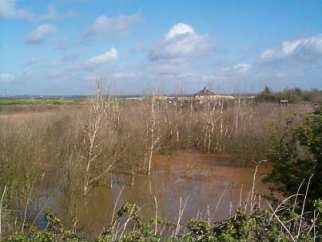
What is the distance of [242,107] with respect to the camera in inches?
1512

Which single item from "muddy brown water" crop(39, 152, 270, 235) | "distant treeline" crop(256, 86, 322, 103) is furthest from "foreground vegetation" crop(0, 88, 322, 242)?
"distant treeline" crop(256, 86, 322, 103)

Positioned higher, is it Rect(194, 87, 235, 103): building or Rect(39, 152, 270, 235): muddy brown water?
Rect(194, 87, 235, 103): building

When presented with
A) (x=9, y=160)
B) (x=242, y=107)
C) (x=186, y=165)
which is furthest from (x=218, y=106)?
(x=9, y=160)

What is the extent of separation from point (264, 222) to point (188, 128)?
1241 inches

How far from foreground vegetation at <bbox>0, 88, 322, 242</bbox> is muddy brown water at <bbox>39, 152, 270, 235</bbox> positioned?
658 millimetres

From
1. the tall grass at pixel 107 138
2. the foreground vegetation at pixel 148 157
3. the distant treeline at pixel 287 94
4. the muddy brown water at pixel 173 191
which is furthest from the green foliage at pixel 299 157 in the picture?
the distant treeline at pixel 287 94

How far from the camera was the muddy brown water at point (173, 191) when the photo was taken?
52.7ft

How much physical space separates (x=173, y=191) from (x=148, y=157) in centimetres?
567

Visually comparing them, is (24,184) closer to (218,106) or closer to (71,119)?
(71,119)

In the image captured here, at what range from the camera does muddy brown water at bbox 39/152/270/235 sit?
1605 cm

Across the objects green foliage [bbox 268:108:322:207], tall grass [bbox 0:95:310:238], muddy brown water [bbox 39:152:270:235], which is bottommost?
muddy brown water [bbox 39:152:270:235]

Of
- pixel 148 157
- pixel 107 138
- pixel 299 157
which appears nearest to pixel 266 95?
pixel 148 157

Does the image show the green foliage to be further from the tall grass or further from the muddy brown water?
the muddy brown water

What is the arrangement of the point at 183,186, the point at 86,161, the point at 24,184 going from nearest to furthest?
the point at 24,184
the point at 86,161
the point at 183,186
